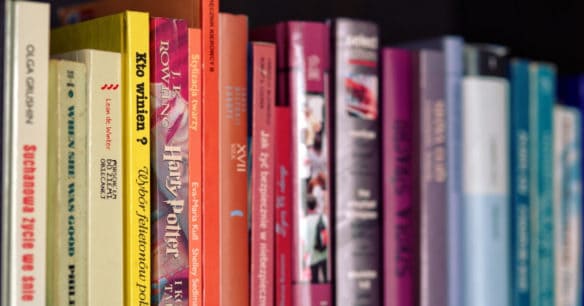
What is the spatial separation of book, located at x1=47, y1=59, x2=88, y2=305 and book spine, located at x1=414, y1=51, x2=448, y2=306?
38cm

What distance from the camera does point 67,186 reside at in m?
0.77

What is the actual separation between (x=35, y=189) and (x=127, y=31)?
0.16 metres

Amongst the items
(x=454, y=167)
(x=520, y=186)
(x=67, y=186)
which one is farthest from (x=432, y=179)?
(x=67, y=186)

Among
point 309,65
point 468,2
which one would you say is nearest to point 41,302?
point 309,65

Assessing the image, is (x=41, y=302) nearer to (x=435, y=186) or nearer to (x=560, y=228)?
(x=435, y=186)

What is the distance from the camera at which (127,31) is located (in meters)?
0.78

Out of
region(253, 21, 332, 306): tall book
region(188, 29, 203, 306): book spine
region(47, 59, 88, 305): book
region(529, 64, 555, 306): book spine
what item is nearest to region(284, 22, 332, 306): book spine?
region(253, 21, 332, 306): tall book

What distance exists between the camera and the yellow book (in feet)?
2.56

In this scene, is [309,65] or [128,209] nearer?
[128,209]

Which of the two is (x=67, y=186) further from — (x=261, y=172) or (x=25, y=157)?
(x=261, y=172)

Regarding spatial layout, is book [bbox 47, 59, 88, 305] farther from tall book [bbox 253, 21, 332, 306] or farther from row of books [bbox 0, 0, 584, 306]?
tall book [bbox 253, 21, 332, 306]

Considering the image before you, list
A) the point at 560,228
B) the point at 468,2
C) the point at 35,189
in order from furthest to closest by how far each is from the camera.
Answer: the point at 468,2, the point at 560,228, the point at 35,189

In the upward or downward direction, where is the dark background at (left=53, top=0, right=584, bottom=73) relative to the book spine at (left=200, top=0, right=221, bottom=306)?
upward

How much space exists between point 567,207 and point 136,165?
661 mm
